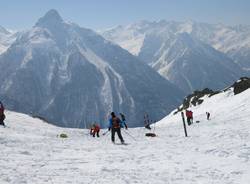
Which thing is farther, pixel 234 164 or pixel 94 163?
pixel 94 163

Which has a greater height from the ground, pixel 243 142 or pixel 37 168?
pixel 243 142

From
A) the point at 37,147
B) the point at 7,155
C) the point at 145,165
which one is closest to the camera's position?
the point at 145,165

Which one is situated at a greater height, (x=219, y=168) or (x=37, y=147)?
(x=37, y=147)

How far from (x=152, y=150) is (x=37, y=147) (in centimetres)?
691

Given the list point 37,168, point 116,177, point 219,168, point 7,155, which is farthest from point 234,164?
point 7,155

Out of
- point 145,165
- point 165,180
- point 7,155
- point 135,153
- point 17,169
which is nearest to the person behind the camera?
point 165,180

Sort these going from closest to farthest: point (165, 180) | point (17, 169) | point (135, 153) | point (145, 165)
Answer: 1. point (165, 180)
2. point (17, 169)
3. point (145, 165)
4. point (135, 153)

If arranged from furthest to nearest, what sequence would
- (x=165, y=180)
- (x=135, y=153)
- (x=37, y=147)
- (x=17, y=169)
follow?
(x=37, y=147), (x=135, y=153), (x=17, y=169), (x=165, y=180)

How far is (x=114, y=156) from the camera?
2167 centimetres

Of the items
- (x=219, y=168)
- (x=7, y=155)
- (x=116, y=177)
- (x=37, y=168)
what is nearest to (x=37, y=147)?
(x=7, y=155)

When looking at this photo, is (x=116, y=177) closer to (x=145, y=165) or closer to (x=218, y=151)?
(x=145, y=165)

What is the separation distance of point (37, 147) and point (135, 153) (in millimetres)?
6184

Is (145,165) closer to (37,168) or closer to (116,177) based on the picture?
(116,177)

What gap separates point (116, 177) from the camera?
16469 millimetres
